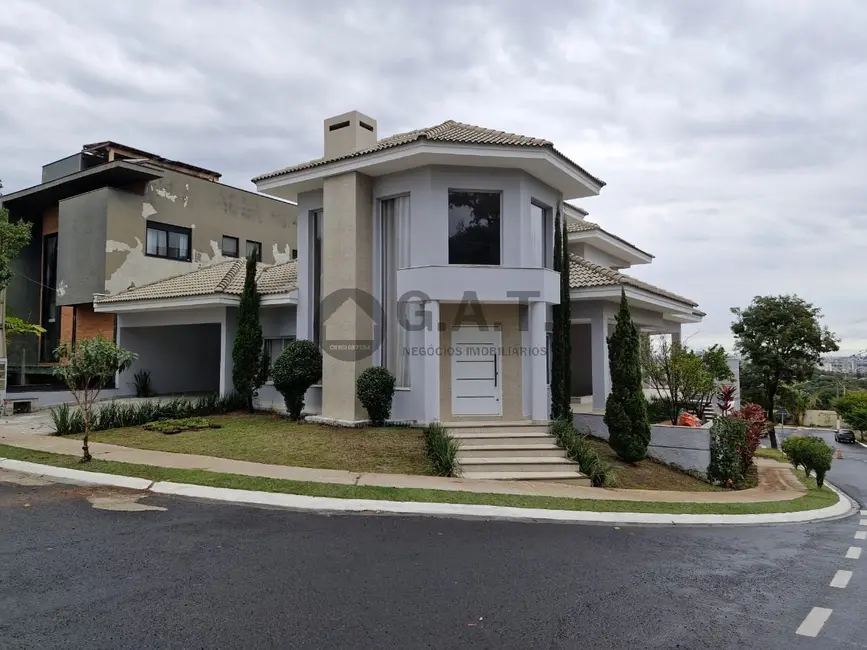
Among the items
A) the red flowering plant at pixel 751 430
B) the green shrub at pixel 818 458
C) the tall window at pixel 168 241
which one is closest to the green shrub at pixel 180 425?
the tall window at pixel 168 241

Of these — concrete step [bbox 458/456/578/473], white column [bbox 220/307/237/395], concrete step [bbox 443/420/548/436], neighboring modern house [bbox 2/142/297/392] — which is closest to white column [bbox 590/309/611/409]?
concrete step [bbox 443/420/548/436]

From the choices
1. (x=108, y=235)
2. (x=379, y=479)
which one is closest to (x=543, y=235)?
(x=379, y=479)

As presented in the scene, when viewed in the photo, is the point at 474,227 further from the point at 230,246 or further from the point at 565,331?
the point at 230,246

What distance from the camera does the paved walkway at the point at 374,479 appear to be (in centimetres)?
993

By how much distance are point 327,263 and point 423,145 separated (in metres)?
3.93

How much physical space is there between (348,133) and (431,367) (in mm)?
7305

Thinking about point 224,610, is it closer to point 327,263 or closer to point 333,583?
point 333,583

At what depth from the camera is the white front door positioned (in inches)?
566

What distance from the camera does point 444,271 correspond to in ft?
44.9

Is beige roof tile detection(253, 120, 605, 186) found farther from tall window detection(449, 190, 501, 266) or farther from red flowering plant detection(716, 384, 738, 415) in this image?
red flowering plant detection(716, 384, 738, 415)

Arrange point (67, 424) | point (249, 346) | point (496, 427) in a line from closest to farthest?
point (496, 427), point (67, 424), point (249, 346)

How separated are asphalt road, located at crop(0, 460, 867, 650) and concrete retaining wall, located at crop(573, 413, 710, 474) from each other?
19.5 feet

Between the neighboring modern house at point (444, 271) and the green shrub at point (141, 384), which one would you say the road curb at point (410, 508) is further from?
the green shrub at point (141, 384)

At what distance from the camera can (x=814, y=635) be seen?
4.72 metres
